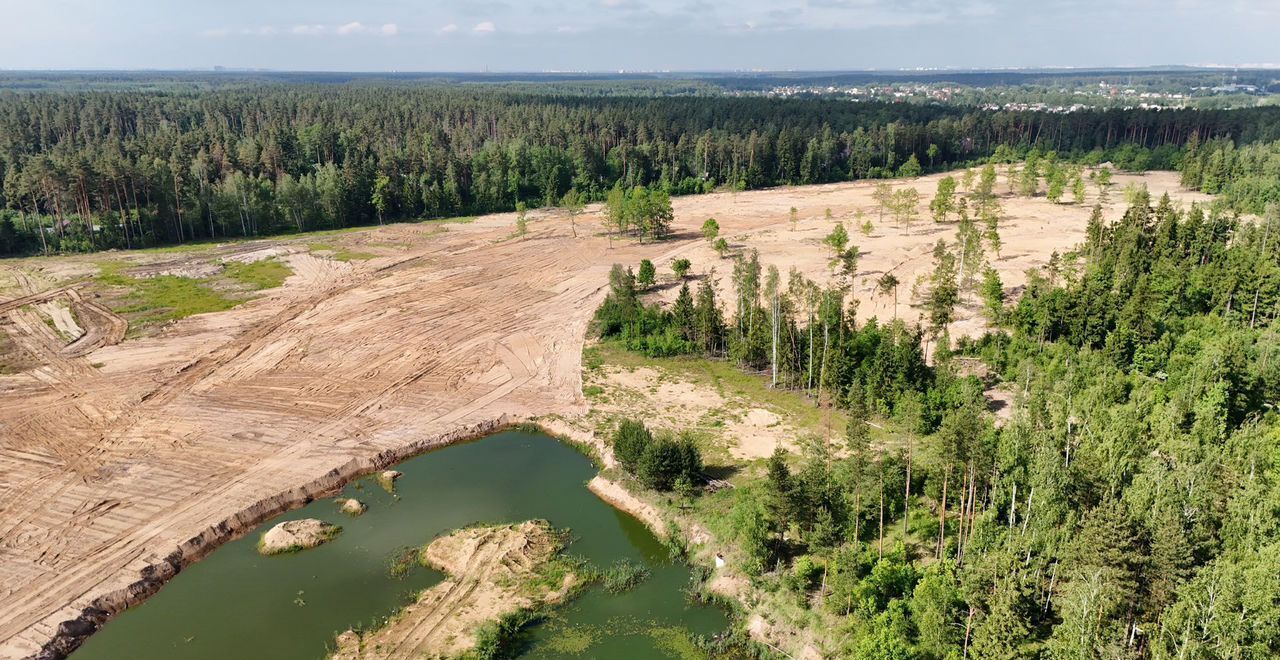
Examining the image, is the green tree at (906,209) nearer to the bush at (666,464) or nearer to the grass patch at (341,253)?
the grass patch at (341,253)

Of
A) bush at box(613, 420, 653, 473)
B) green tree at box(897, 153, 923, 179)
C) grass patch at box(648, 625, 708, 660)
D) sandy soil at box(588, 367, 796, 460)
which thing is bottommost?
grass patch at box(648, 625, 708, 660)

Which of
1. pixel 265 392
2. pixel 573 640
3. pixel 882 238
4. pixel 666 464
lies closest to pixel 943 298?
pixel 666 464

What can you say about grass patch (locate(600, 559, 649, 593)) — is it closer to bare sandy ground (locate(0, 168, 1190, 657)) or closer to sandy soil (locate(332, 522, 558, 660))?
sandy soil (locate(332, 522, 558, 660))

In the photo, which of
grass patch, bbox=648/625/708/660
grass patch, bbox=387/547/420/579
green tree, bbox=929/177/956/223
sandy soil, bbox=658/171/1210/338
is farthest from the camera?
green tree, bbox=929/177/956/223

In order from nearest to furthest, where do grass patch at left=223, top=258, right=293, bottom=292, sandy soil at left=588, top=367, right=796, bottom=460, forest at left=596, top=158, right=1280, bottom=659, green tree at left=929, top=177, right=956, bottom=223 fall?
forest at left=596, top=158, right=1280, bottom=659
sandy soil at left=588, top=367, right=796, bottom=460
grass patch at left=223, top=258, right=293, bottom=292
green tree at left=929, top=177, right=956, bottom=223

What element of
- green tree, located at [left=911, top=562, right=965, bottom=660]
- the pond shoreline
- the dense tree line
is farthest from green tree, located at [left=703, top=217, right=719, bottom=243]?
the dense tree line

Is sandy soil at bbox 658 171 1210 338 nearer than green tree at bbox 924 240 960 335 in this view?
No

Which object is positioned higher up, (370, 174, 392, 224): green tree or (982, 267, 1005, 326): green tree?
(370, 174, 392, 224): green tree
